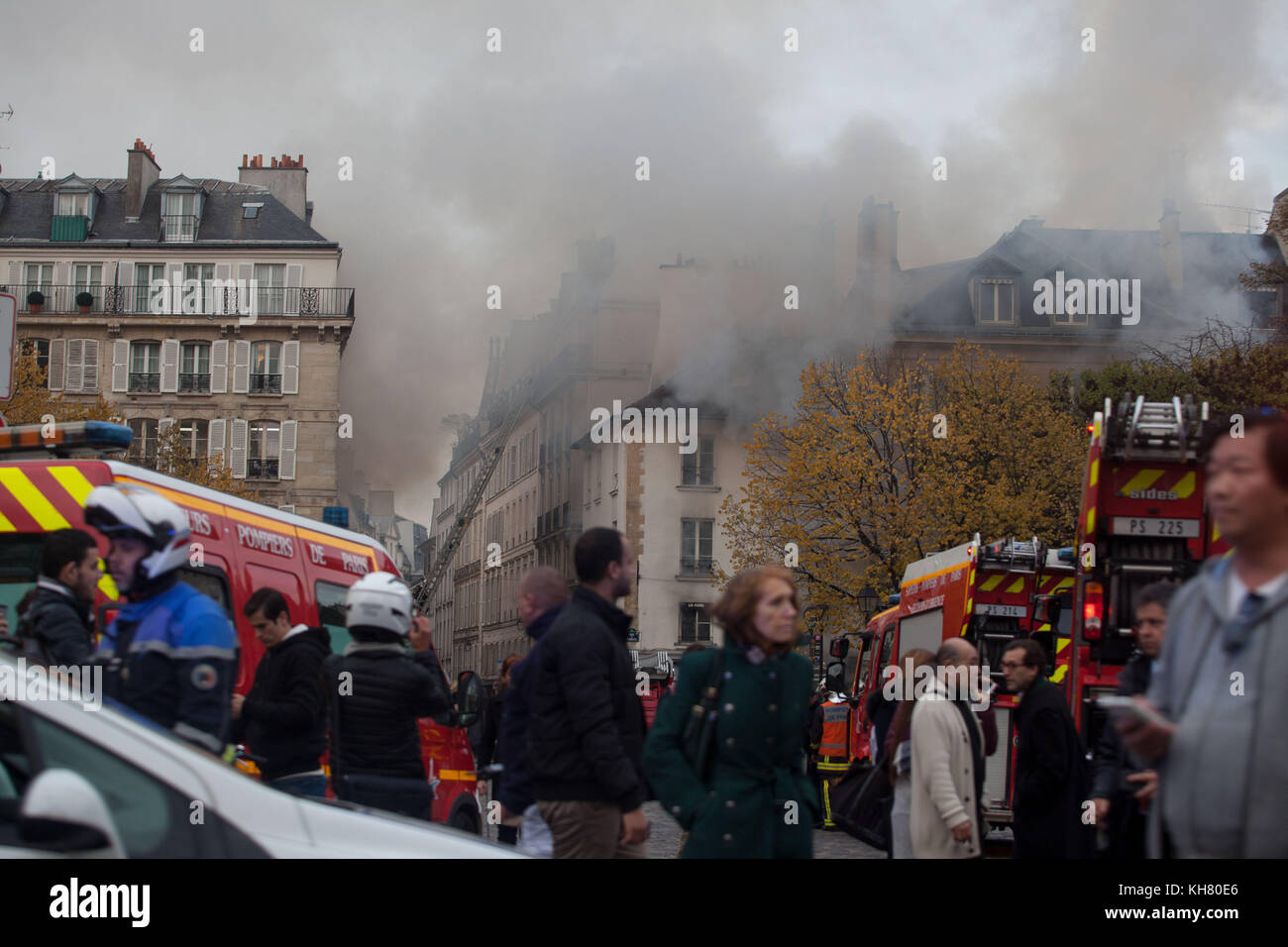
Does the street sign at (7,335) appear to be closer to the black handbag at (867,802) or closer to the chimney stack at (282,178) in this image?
the black handbag at (867,802)

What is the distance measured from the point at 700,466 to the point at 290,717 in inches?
1694

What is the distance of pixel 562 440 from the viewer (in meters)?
58.7

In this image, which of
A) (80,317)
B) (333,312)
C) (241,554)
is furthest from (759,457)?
(241,554)

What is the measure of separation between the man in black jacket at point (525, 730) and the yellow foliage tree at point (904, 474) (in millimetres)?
29666

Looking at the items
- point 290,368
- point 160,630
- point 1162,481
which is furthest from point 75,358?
point 160,630

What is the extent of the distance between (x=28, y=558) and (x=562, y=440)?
51.7 metres

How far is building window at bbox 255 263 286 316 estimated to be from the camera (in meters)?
53.1

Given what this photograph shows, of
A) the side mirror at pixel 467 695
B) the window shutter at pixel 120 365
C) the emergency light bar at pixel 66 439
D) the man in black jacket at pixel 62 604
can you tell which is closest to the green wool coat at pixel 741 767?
the man in black jacket at pixel 62 604

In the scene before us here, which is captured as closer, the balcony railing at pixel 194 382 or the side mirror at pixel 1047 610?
the side mirror at pixel 1047 610

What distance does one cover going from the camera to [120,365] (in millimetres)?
52375

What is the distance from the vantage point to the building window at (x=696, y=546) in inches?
1905

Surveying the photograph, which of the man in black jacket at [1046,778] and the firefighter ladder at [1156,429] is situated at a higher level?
the firefighter ladder at [1156,429]

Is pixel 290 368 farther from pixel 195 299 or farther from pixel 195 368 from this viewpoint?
pixel 195 299

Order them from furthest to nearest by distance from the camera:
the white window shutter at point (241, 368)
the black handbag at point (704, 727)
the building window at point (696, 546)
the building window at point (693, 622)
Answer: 1. the white window shutter at point (241, 368)
2. the building window at point (696, 546)
3. the building window at point (693, 622)
4. the black handbag at point (704, 727)
